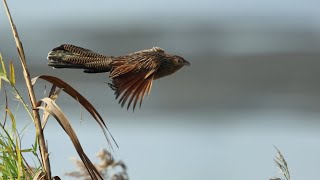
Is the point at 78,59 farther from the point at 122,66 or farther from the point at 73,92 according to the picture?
the point at 73,92

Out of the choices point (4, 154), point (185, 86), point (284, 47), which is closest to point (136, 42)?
→ point (185, 86)

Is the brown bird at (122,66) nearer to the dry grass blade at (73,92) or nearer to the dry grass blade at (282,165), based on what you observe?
the dry grass blade at (73,92)

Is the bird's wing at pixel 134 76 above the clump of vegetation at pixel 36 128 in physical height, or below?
above

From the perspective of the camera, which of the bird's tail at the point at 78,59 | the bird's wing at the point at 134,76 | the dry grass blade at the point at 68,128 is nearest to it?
the dry grass blade at the point at 68,128

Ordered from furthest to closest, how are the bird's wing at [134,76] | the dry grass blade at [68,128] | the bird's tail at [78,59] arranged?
1. the bird's tail at [78,59]
2. the bird's wing at [134,76]
3. the dry grass blade at [68,128]

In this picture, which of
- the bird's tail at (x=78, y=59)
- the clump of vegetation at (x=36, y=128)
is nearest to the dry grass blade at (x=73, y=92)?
the clump of vegetation at (x=36, y=128)

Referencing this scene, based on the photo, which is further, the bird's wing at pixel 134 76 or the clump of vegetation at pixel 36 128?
the bird's wing at pixel 134 76

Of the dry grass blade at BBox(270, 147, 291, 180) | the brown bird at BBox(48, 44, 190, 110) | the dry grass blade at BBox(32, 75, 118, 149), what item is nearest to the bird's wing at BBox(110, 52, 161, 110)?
the brown bird at BBox(48, 44, 190, 110)
